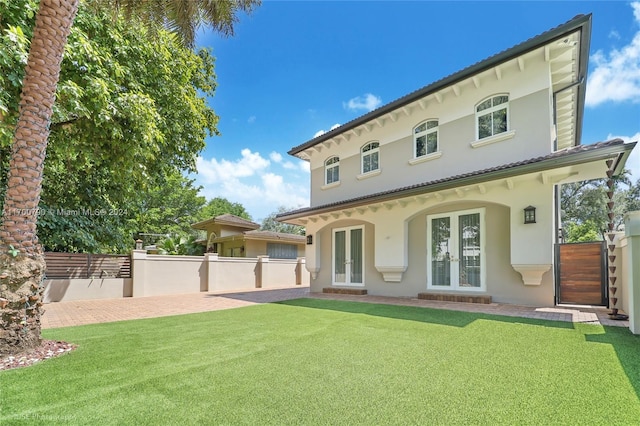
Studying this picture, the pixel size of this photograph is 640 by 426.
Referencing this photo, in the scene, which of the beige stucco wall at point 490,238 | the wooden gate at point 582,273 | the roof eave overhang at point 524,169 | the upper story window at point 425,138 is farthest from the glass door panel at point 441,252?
the wooden gate at point 582,273

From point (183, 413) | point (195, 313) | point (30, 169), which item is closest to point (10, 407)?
point (183, 413)

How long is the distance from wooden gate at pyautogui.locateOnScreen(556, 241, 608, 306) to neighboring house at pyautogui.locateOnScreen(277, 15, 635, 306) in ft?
2.17

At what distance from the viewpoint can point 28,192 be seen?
5.10 metres

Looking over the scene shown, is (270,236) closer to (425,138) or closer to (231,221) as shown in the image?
(231,221)

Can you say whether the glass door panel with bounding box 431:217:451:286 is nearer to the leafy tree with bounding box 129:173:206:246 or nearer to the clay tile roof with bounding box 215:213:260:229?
the clay tile roof with bounding box 215:213:260:229

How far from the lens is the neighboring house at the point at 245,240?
24594 millimetres

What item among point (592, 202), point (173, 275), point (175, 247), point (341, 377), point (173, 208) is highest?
point (592, 202)

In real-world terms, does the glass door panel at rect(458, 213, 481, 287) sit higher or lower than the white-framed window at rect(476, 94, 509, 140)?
lower

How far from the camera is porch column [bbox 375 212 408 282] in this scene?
38.0 ft

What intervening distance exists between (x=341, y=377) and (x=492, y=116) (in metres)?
9.62

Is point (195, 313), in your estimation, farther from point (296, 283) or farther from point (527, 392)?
point (296, 283)

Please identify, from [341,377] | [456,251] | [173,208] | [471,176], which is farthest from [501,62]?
[173,208]

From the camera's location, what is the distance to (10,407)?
321 centimetres

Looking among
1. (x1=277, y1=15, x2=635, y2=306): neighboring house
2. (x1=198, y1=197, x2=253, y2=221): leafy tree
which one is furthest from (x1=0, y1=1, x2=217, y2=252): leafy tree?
(x1=198, y1=197, x2=253, y2=221): leafy tree
